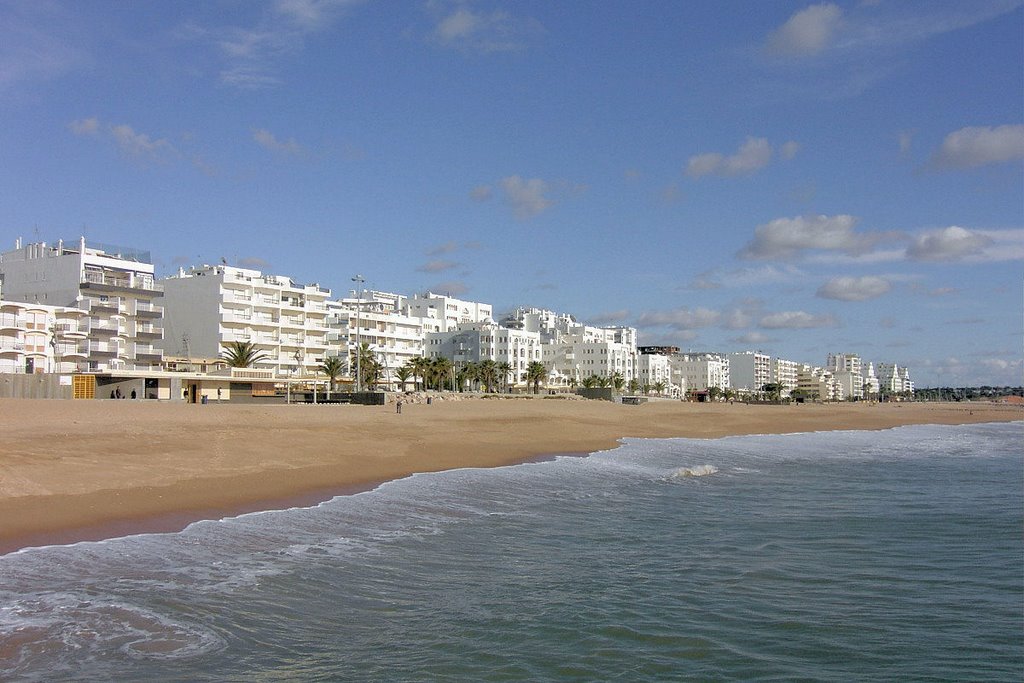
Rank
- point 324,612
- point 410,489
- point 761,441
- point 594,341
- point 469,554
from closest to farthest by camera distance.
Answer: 1. point 324,612
2. point 469,554
3. point 410,489
4. point 761,441
5. point 594,341

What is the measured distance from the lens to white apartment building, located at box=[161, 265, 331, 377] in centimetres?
8394

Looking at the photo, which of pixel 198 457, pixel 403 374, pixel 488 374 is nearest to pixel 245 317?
pixel 403 374

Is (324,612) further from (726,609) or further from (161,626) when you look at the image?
(726,609)

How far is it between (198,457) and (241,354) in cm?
5809

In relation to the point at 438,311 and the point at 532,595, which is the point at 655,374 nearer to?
the point at 438,311

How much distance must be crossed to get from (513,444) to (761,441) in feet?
53.9

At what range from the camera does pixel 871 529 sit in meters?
16.2

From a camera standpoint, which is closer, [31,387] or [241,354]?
[31,387]

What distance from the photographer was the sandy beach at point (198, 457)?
590 inches

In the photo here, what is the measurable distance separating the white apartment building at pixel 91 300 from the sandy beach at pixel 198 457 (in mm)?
28981

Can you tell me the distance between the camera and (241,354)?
77.6 m

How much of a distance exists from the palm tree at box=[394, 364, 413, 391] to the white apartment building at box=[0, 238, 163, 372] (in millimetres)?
32162

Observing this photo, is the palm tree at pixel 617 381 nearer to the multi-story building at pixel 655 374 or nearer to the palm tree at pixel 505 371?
the multi-story building at pixel 655 374

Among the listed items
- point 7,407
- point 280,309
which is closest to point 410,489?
point 7,407
